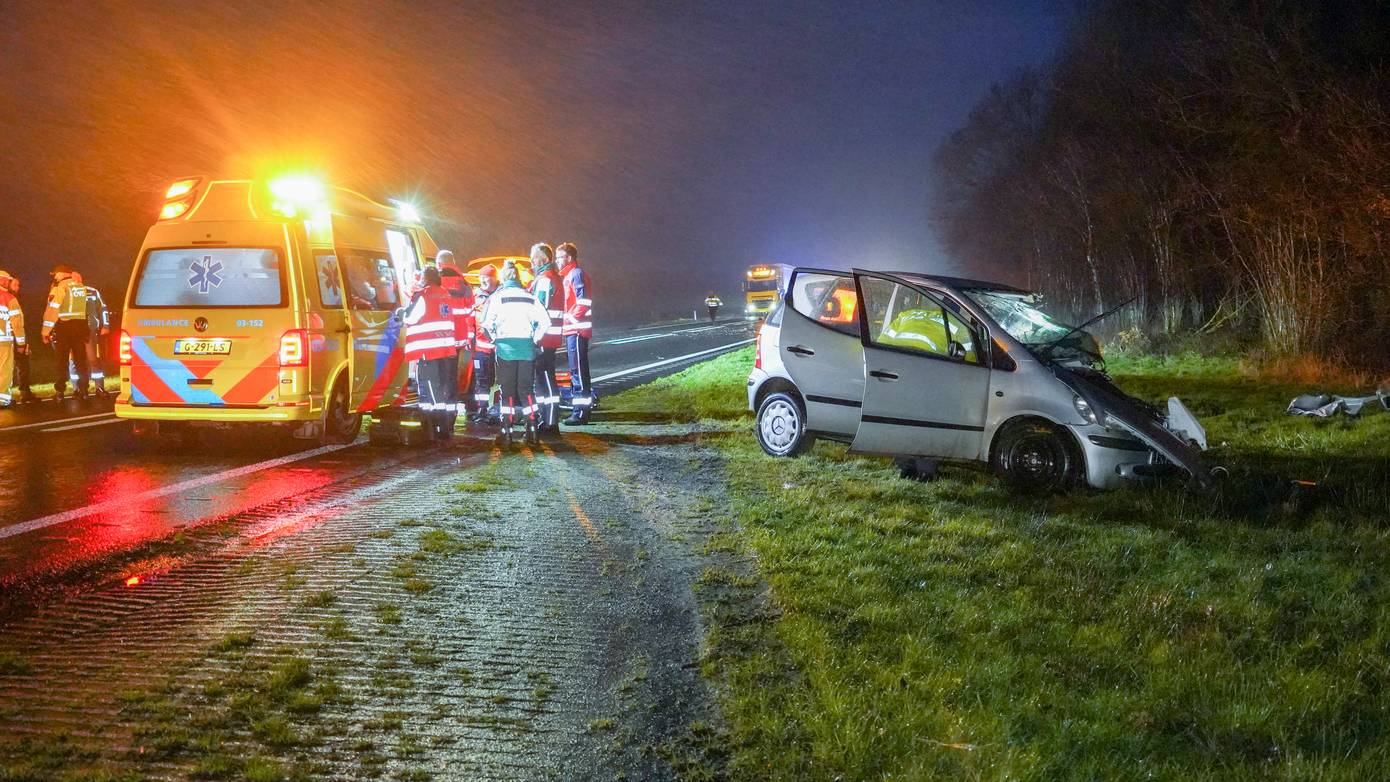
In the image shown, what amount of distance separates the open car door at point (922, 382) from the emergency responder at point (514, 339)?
11.5ft

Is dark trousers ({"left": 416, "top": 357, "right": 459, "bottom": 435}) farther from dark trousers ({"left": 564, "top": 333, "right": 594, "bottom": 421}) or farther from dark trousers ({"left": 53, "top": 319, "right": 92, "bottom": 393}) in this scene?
dark trousers ({"left": 53, "top": 319, "right": 92, "bottom": 393})

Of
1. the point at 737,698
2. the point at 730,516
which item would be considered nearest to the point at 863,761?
the point at 737,698

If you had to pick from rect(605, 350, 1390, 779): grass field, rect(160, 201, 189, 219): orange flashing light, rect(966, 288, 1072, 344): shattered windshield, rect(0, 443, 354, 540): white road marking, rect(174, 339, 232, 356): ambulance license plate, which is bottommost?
rect(605, 350, 1390, 779): grass field

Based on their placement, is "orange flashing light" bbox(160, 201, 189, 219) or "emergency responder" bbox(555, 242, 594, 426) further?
"emergency responder" bbox(555, 242, 594, 426)

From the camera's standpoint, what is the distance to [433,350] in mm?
10758

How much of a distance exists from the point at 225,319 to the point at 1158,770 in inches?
333

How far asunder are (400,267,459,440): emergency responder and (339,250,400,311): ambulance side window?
361 millimetres

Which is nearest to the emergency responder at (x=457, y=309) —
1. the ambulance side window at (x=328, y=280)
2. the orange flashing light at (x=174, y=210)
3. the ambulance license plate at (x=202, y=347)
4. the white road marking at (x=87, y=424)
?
the ambulance side window at (x=328, y=280)

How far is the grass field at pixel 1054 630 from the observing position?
3617 mm

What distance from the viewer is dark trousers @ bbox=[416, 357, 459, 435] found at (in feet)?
35.1

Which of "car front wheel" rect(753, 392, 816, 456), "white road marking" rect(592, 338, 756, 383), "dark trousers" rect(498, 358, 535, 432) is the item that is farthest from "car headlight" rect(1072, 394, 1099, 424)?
"white road marking" rect(592, 338, 756, 383)

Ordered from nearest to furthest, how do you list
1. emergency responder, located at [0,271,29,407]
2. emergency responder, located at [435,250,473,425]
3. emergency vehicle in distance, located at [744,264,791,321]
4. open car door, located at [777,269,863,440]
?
open car door, located at [777,269,863,440] → emergency responder, located at [435,250,473,425] → emergency responder, located at [0,271,29,407] → emergency vehicle in distance, located at [744,264,791,321]

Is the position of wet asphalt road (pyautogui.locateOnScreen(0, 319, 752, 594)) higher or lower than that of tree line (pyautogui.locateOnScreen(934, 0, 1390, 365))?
lower

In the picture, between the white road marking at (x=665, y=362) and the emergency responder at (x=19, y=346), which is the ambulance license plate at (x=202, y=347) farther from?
the white road marking at (x=665, y=362)
